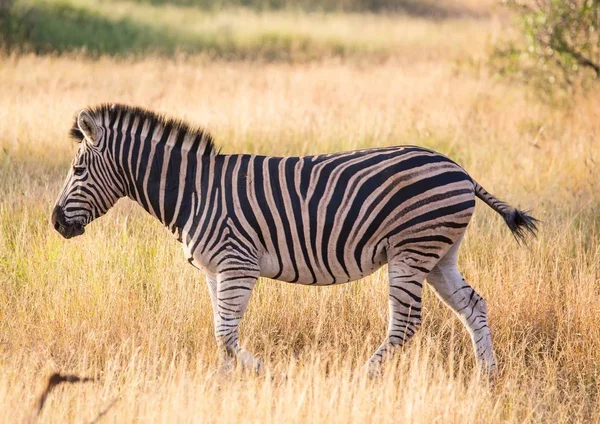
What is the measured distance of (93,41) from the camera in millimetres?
22562

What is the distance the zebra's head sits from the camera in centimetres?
578

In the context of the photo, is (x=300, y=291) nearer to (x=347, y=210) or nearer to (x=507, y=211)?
(x=347, y=210)

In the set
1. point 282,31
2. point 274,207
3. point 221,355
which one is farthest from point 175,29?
point 221,355

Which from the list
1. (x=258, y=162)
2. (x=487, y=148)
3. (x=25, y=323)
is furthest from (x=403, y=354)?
(x=487, y=148)

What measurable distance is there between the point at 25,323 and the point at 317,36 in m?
21.1

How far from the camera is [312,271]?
18.9ft

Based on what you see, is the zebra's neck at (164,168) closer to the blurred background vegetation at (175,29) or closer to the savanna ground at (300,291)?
the savanna ground at (300,291)

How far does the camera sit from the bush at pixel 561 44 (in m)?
12.9

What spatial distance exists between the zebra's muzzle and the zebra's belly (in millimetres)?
1257

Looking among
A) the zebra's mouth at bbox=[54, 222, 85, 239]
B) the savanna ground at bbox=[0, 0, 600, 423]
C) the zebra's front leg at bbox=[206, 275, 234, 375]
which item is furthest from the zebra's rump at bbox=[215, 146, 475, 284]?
the zebra's mouth at bbox=[54, 222, 85, 239]

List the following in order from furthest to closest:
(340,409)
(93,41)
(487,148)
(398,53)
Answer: (398,53) → (93,41) → (487,148) → (340,409)

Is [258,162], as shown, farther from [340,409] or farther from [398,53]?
[398,53]

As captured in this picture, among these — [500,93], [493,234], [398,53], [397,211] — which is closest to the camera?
[397,211]

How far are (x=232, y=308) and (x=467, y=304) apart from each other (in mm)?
1664
